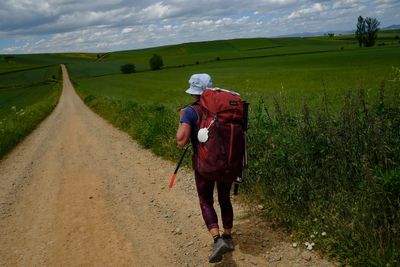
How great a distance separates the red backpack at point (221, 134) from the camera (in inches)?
152

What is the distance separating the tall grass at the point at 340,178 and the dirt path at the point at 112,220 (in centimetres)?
35

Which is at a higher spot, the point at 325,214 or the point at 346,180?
the point at 346,180

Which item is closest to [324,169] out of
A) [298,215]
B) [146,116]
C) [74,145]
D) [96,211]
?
[298,215]

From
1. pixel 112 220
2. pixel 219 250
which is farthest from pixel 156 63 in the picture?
pixel 219 250

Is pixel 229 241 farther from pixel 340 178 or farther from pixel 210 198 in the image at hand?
pixel 340 178

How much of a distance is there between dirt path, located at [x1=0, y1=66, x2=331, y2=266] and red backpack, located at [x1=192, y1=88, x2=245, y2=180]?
1230 mm

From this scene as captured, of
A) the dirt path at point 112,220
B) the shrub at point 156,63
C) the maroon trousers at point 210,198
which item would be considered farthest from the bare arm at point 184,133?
the shrub at point 156,63

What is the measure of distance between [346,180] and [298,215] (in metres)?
0.73

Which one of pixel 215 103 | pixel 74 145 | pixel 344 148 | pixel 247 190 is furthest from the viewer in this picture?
pixel 74 145

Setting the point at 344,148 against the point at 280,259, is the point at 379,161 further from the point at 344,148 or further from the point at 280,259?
the point at 280,259

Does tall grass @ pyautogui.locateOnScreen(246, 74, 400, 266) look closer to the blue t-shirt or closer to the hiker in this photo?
the hiker

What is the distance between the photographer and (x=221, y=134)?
389 centimetres

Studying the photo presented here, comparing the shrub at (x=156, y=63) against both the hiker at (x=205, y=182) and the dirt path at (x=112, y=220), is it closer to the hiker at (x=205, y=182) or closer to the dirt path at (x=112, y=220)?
the dirt path at (x=112, y=220)

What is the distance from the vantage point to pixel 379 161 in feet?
14.0
